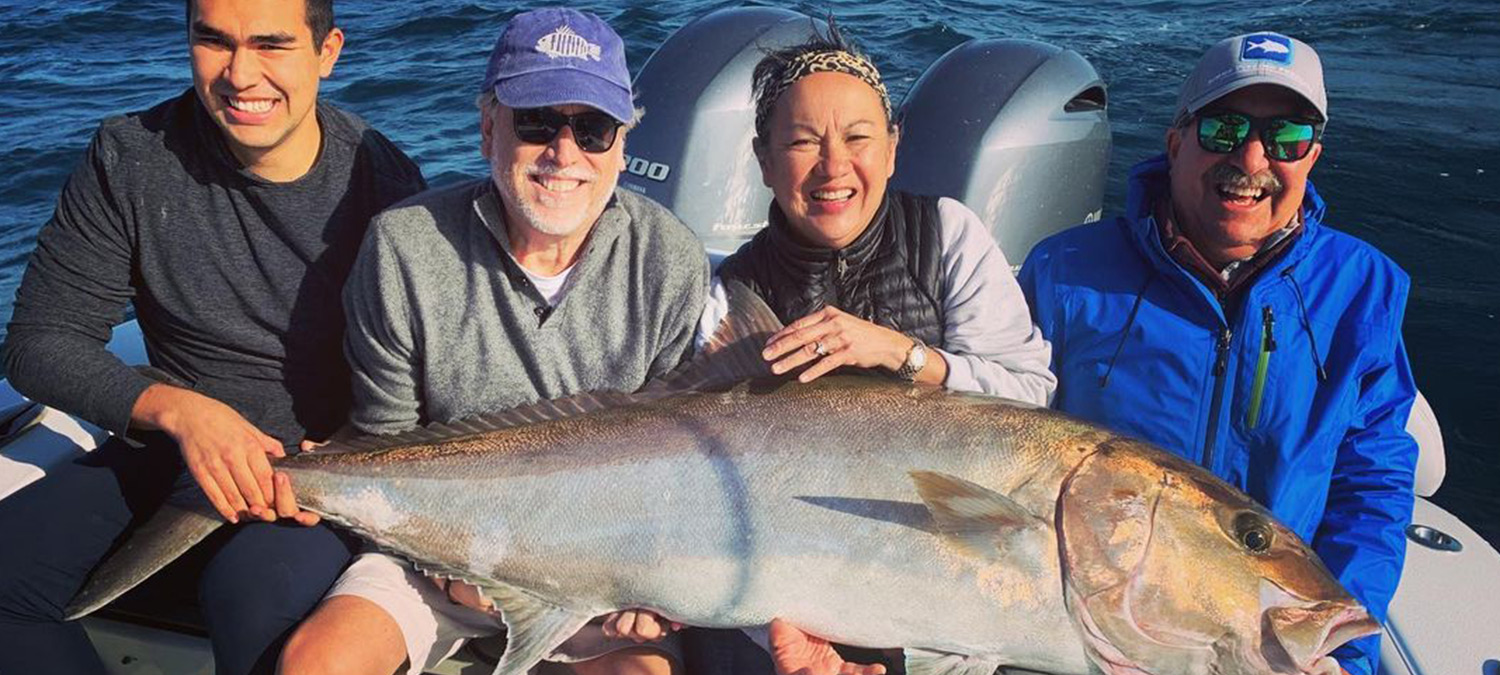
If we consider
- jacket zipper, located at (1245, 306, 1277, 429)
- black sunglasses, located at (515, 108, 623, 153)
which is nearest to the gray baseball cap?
jacket zipper, located at (1245, 306, 1277, 429)

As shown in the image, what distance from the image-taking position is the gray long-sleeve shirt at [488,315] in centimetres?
281

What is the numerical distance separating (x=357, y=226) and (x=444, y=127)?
249 inches

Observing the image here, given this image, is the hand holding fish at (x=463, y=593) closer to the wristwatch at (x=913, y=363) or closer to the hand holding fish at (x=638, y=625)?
the hand holding fish at (x=638, y=625)

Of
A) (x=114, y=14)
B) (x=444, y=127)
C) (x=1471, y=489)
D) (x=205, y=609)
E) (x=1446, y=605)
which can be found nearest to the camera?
(x=205, y=609)

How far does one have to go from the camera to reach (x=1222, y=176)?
116 inches

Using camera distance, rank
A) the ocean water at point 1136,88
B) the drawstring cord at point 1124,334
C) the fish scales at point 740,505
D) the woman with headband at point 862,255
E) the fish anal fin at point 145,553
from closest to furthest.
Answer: the fish scales at point 740,505
the fish anal fin at point 145,553
the woman with headband at point 862,255
the drawstring cord at point 1124,334
the ocean water at point 1136,88

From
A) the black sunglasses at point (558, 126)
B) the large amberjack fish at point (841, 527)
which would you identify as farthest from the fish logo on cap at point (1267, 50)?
the black sunglasses at point (558, 126)

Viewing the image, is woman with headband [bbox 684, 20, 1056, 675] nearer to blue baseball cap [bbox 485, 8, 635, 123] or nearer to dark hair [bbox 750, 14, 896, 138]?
dark hair [bbox 750, 14, 896, 138]

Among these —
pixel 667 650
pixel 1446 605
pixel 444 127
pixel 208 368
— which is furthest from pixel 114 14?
pixel 1446 605

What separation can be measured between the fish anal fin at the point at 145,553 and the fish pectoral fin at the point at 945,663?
5.07 ft

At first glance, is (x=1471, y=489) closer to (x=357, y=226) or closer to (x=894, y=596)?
(x=894, y=596)

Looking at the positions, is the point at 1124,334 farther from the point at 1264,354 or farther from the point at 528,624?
the point at 528,624

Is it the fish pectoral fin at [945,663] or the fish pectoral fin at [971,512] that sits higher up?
the fish pectoral fin at [971,512]

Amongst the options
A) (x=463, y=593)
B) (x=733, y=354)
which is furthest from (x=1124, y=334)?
(x=463, y=593)
